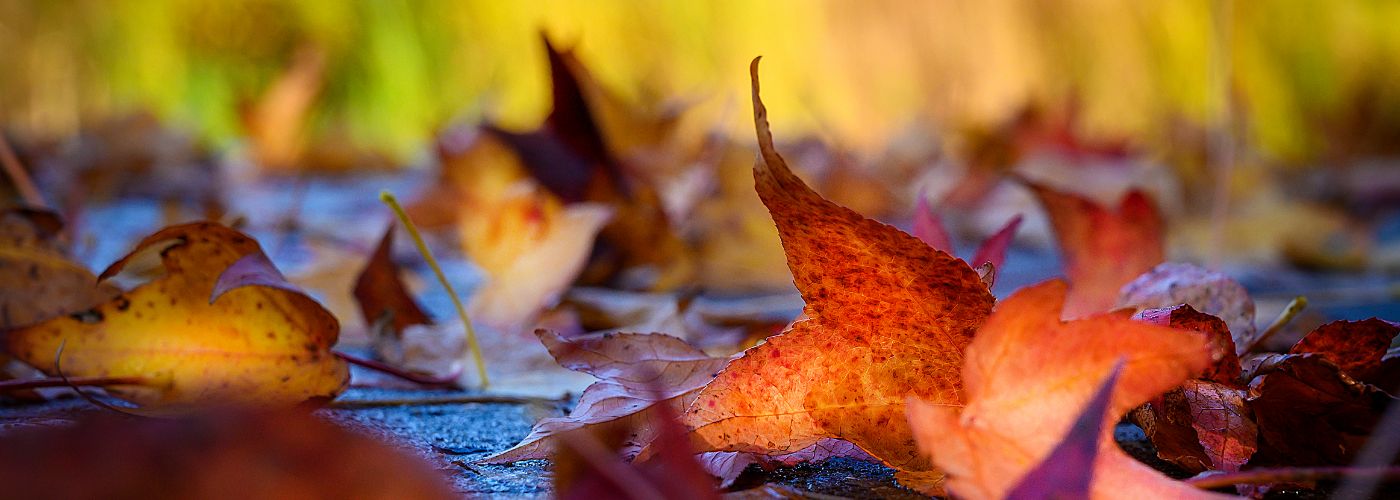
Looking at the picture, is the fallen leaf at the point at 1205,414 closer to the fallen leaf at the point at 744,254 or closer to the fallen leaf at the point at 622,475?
the fallen leaf at the point at 622,475

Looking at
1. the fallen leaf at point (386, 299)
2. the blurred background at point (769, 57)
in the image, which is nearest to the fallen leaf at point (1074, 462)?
the fallen leaf at point (386, 299)

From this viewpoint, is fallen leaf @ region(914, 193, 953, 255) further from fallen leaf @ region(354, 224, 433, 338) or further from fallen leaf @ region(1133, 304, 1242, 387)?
fallen leaf @ region(354, 224, 433, 338)

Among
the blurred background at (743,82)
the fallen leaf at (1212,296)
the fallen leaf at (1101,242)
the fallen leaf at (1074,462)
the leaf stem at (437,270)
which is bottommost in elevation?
the fallen leaf at (1074,462)

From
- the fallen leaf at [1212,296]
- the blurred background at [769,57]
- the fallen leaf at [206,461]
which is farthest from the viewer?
the blurred background at [769,57]

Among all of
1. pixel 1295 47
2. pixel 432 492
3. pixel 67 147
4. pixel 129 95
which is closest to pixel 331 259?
pixel 432 492

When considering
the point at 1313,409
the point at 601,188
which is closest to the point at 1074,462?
the point at 1313,409

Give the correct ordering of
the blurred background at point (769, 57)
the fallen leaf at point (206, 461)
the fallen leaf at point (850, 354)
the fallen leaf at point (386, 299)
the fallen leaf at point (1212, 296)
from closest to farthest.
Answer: the fallen leaf at point (206, 461) < the fallen leaf at point (850, 354) < the fallen leaf at point (1212, 296) < the fallen leaf at point (386, 299) < the blurred background at point (769, 57)

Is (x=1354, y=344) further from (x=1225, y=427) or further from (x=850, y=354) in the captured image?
(x=850, y=354)

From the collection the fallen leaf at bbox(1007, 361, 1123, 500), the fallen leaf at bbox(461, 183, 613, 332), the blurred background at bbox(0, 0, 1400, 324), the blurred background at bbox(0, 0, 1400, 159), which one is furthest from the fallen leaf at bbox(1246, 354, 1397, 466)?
the blurred background at bbox(0, 0, 1400, 159)
